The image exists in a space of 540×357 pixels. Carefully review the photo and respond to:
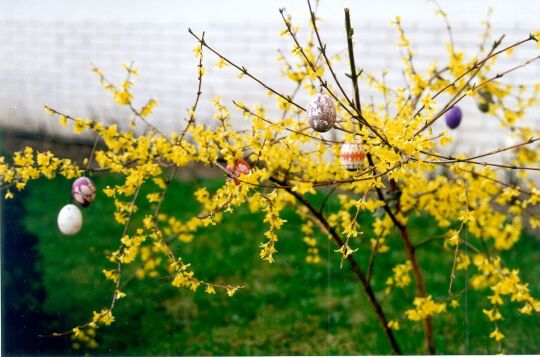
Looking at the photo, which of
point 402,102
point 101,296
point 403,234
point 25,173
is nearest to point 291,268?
point 101,296

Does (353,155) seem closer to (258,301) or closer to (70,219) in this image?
(70,219)

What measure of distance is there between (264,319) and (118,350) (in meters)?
0.67

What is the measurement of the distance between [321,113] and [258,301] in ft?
5.38

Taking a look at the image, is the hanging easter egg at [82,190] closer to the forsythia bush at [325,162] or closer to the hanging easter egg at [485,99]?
the forsythia bush at [325,162]

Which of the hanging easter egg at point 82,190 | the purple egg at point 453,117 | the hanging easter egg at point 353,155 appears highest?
the purple egg at point 453,117

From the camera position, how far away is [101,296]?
326 cm

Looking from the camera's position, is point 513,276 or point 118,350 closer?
point 513,276

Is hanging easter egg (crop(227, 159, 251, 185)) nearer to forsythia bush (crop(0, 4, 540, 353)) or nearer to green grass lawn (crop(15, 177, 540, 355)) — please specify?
forsythia bush (crop(0, 4, 540, 353))

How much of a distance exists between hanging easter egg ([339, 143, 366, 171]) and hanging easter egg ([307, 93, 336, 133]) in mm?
157

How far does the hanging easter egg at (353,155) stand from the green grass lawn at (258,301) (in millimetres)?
635

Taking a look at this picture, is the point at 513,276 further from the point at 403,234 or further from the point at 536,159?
the point at 536,159

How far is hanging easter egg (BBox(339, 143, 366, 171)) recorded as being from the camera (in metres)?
2.02

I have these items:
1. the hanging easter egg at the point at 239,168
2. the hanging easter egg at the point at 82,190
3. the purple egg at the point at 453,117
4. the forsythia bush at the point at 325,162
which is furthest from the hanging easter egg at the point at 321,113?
→ the purple egg at the point at 453,117

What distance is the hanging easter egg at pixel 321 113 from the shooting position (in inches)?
73.8
